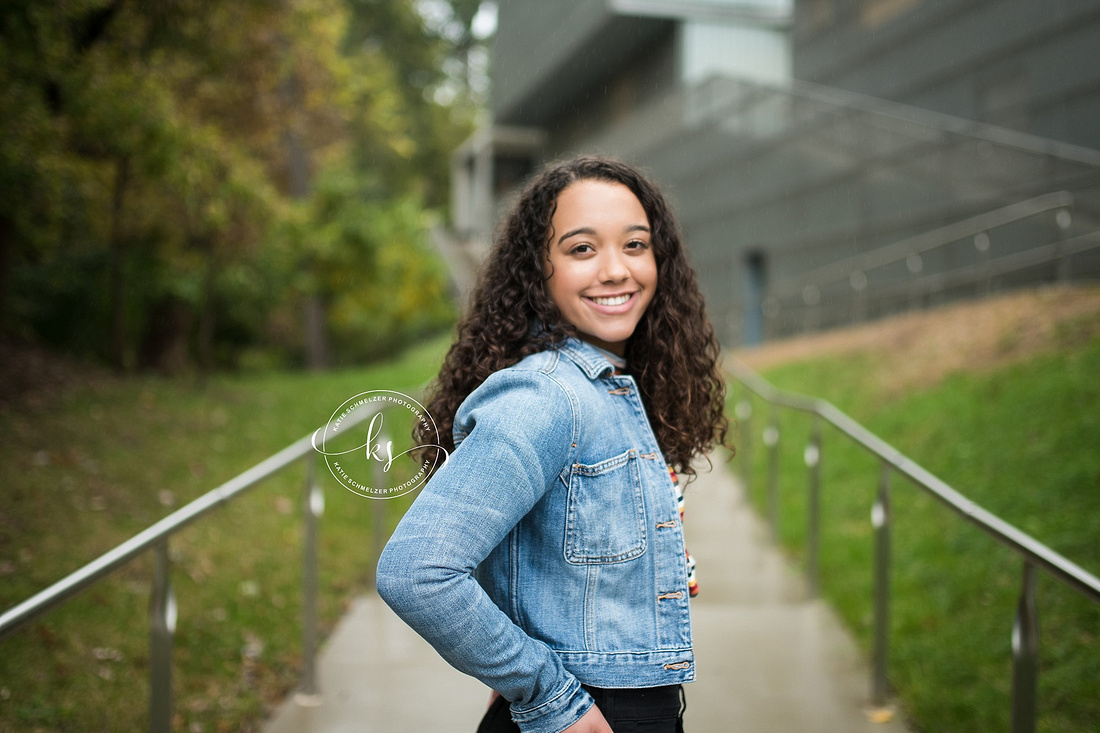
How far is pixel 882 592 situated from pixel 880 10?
10717 millimetres

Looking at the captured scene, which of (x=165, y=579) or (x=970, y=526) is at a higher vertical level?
(x=165, y=579)

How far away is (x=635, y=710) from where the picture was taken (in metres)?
1.31

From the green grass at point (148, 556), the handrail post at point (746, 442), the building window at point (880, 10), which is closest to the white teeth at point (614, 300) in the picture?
the green grass at point (148, 556)

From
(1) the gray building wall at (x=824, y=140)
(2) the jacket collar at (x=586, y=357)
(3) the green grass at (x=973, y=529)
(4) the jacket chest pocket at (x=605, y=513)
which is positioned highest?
(1) the gray building wall at (x=824, y=140)

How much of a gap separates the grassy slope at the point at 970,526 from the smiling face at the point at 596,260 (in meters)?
2.51

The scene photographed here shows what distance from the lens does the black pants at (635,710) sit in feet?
4.26

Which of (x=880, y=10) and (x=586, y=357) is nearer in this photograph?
(x=586, y=357)

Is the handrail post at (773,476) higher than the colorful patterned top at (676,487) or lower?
lower

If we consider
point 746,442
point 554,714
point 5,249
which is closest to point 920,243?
point 746,442

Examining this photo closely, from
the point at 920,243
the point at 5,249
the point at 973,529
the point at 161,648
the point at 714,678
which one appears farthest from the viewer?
the point at 920,243

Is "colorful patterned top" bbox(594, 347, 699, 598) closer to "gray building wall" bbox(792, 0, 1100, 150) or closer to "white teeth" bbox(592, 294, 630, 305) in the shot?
"white teeth" bbox(592, 294, 630, 305)

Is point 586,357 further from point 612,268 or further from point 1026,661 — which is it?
point 1026,661

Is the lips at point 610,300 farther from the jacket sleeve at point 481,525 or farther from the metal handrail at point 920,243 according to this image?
the metal handrail at point 920,243

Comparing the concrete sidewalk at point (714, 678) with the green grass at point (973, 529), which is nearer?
the concrete sidewalk at point (714, 678)
